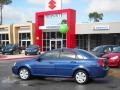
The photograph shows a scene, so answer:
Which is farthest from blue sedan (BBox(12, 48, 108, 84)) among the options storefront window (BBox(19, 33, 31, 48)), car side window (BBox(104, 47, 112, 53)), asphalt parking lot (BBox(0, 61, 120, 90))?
storefront window (BBox(19, 33, 31, 48))

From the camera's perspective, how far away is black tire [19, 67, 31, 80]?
1481 cm

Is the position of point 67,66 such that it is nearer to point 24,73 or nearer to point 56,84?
point 56,84

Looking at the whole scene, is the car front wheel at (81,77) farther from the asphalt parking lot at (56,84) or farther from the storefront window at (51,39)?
the storefront window at (51,39)

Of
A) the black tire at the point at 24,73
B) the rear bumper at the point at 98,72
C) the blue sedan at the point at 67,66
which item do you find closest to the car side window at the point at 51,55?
the blue sedan at the point at 67,66

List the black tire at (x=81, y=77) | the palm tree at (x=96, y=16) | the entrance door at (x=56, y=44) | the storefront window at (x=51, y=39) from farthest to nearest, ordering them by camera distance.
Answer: the palm tree at (x=96, y=16), the storefront window at (x=51, y=39), the entrance door at (x=56, y=44), the black tire at (x=81, y=77)

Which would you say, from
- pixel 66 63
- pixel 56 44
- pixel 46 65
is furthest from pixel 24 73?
pixel 56 44

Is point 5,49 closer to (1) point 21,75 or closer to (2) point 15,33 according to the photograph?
(2) point 15,33

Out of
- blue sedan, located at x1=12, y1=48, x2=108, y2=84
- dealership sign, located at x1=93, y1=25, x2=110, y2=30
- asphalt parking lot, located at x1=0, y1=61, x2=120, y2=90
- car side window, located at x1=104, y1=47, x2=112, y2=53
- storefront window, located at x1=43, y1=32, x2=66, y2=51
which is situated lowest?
asphalt parking lot, located at x1=0, y1=61, x2=120, y2=90

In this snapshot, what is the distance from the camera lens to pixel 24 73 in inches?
586

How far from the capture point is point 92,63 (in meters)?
13.5

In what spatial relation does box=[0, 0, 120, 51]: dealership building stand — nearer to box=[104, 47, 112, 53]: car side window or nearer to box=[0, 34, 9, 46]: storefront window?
box=[0, 34, 9, 46]: storefront window

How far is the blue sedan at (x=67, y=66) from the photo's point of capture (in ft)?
44.4

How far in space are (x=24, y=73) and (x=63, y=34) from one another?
4227 centimetres

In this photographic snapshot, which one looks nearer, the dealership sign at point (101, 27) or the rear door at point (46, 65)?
the rear door at point (46, 65)
